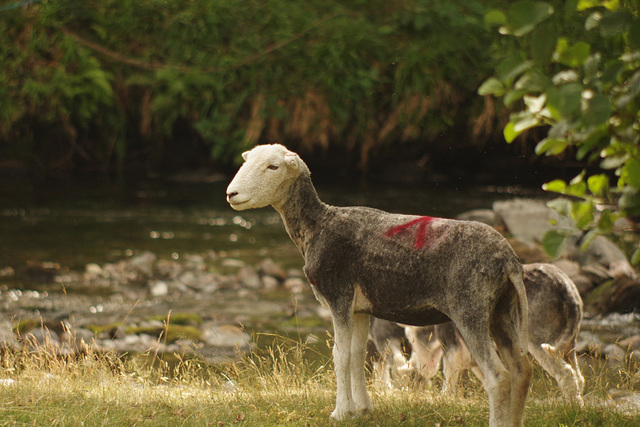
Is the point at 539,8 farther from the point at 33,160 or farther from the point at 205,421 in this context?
the point at 33,160

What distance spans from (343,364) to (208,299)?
6003 mm

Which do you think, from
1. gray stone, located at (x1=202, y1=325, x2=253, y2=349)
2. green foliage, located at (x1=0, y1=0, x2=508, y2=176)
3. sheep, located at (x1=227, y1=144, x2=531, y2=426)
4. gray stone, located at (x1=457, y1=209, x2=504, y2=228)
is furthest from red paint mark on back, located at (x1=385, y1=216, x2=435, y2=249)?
green foliage, located at (x1=0, y1=0, x2=508, y2=176)

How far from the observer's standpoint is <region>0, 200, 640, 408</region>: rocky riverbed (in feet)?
23.5

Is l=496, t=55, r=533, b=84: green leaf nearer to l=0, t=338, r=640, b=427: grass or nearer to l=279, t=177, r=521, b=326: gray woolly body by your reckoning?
l=279, t=177, r=521, b=326: gray woolly body

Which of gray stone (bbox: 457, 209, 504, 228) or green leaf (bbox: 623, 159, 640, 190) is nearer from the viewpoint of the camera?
green leaf (bbox: 623, 159, 640, 190)

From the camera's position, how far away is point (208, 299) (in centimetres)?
925

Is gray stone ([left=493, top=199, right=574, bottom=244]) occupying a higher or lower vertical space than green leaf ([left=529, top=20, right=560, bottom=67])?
lower

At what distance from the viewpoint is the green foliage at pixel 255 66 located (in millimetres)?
12383

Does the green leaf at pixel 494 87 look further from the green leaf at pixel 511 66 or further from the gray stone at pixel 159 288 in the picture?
the gray stone at pixel 159 288

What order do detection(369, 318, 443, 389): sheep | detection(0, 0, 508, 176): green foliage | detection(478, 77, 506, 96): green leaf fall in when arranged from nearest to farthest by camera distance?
detection(478, 77, 506, 96): green leaf
detection(369, 318, 443, 389): sheep
detection(0, 0, 508, 176): green foliage

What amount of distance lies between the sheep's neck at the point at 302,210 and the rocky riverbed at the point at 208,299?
2869 millimetres

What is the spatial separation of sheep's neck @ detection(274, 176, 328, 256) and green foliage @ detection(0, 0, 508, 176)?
835 centimetres

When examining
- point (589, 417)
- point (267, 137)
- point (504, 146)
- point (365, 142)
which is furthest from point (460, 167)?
point (589, 417)

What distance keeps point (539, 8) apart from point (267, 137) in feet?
37.6
